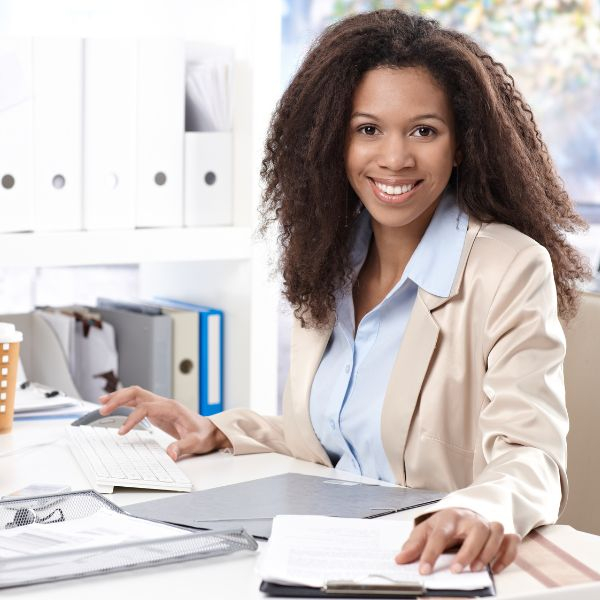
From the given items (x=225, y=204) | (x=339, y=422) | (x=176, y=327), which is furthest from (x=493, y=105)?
(x=176, y=327)

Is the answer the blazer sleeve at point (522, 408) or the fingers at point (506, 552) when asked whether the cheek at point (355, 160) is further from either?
the fingers at point (506, 552)

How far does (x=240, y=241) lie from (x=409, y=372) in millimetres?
924

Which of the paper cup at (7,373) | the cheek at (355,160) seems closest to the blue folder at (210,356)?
the paper cup at (7,373)

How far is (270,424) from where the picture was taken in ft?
5.80

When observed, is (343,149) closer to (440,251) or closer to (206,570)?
(440,251)

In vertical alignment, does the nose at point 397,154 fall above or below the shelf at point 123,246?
above

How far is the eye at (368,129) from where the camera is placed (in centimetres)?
160

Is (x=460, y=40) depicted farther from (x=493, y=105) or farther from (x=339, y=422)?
(x=339, y=422)

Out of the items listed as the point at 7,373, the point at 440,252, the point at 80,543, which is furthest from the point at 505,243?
the point at 7,373

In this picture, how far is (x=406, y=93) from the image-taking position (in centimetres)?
155

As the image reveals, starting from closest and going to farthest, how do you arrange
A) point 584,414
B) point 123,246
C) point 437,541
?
point 437,541, point 584,414, point 123,246

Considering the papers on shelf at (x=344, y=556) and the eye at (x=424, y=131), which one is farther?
the eye at (x=424, y=131)

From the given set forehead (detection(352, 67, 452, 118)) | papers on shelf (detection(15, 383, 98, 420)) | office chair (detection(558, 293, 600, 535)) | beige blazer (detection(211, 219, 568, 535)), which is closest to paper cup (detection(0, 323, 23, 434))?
papers on shelf (detection(15, 383, 98, 420))

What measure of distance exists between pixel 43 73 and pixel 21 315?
1.77 feet
